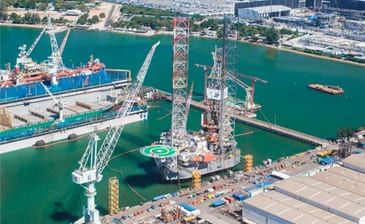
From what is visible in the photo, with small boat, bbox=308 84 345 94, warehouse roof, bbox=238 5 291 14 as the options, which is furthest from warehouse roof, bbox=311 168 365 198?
warehouse roof, bbox=238 5 291 14

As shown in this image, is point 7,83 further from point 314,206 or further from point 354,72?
point 354,72

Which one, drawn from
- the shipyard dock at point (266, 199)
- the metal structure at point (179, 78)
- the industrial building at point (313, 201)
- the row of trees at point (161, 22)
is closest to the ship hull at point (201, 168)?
the shipyard dock at point (266, 199)

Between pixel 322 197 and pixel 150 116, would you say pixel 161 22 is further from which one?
pixel 322 197

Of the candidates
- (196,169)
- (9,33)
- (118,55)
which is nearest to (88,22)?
(9,33)

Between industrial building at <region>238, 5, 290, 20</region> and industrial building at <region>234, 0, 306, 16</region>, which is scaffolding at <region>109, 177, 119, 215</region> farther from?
industrial building at <region>234, 0, 306, 16</region>

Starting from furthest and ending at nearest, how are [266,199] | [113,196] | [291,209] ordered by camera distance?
[113,196], [266,199], [291,209]

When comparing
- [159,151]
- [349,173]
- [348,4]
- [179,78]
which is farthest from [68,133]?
[348,4]
